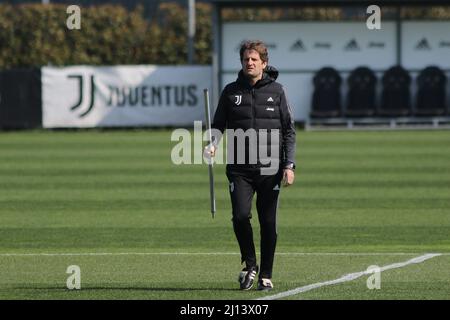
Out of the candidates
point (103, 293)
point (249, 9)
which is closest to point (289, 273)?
point (103, 293)

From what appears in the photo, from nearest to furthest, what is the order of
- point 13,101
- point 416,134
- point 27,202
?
point 27,202, point 416,134, point 13,101

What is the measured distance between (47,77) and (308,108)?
7.73 meters

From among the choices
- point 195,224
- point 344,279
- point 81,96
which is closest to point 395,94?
point 81,96

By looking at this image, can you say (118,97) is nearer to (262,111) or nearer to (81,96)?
(81,96)

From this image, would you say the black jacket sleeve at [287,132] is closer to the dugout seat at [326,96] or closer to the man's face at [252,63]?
the man's face at [252,63]

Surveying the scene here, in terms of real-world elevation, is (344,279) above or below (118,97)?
below

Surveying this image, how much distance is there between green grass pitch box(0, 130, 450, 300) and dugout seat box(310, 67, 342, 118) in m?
8.64

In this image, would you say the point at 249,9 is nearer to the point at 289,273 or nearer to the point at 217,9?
the point at 217,9

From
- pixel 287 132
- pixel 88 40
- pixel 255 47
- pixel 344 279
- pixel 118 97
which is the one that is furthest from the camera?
pixel 88 40

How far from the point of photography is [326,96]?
133ft

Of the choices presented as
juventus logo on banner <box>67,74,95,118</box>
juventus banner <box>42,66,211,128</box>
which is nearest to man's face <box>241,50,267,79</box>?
juventus banner <box>42,66,211,128</box>

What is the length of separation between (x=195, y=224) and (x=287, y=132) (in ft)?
20.5

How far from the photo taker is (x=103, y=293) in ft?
38.4

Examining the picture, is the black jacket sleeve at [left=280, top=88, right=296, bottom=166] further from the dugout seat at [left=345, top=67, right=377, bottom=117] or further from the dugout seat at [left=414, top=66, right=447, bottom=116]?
the dugout seat at [left=345, top=67, right=377, bottom=117]
